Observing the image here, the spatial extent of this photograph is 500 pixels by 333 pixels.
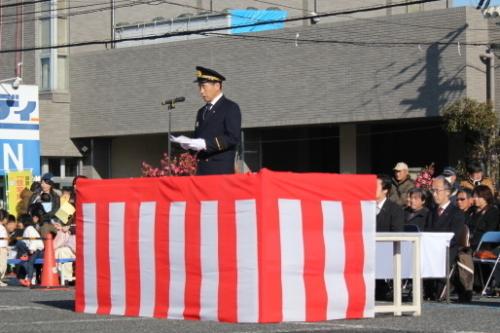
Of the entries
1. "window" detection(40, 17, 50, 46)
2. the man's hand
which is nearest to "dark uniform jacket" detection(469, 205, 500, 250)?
the man's hand

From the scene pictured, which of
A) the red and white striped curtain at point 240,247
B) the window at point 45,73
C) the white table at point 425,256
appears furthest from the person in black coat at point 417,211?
the window at point 45,73

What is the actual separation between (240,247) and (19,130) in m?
22.8

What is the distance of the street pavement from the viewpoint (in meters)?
9.62

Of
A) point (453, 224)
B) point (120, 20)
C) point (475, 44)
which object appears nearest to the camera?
point (453, 224)

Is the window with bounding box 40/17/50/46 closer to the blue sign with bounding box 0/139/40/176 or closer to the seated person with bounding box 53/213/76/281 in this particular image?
the blue sign with bounding box 0/139/40/176

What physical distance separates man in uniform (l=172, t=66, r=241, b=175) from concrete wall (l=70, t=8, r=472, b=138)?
2491 cm

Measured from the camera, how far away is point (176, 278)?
10773mm

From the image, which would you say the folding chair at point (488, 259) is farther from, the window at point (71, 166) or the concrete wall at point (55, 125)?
the window at point (71, 166)

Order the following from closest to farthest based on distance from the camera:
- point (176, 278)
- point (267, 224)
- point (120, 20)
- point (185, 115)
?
point (267, 224) → point (176, 278) → point (185, 115) → point (120, 20)

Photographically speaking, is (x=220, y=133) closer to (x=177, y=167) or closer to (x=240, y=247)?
(x=240, y=247)

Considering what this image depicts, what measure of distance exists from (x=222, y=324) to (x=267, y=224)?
860 mm

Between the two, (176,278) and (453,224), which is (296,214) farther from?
(453,224)

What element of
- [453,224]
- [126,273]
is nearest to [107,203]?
[126,273]

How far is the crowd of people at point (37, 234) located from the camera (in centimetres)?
1888
